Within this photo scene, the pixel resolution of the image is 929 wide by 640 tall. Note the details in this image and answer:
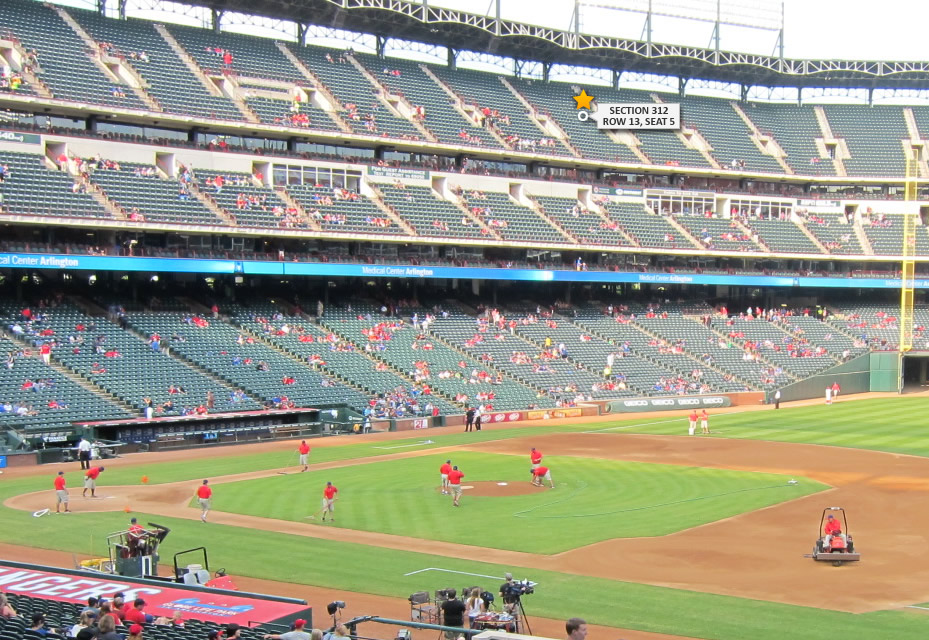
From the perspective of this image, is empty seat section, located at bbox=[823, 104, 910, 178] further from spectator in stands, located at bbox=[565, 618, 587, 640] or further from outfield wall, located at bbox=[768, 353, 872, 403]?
spectator in stands, located at bbox=[565, 618, 587, 640]

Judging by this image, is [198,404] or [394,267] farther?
[394,267]

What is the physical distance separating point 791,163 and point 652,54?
16.3 meters

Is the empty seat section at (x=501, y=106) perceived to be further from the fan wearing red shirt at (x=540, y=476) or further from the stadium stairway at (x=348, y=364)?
the fan wearing red shirt at (x=540, y=476)

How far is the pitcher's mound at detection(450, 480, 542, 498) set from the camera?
110 ft

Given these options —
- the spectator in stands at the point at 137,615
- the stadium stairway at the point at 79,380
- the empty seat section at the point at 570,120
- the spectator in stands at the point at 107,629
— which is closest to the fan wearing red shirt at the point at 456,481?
the spectator in stands at the point at 137,615

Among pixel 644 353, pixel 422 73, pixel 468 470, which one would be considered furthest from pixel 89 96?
pixel 644 353

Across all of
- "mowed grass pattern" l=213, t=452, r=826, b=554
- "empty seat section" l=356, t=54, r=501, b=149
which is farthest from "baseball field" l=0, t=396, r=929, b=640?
"empty seat section" l=356, t=54, r=501, b=149

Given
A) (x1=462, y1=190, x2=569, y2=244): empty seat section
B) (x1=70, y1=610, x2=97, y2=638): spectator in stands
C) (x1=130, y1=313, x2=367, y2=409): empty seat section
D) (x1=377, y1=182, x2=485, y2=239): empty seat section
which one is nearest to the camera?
(x1=70, y1=610, x2=97, y2=638): spectator in stands

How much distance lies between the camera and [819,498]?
3188cm

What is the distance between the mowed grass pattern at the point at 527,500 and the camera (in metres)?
27.5

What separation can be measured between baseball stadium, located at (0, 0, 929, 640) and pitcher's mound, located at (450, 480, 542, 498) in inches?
9.9

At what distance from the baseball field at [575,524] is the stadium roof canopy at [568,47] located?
123 ft

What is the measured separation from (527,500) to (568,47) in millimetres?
57366

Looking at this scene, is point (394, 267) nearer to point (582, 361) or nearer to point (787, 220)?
point (582, 361)
